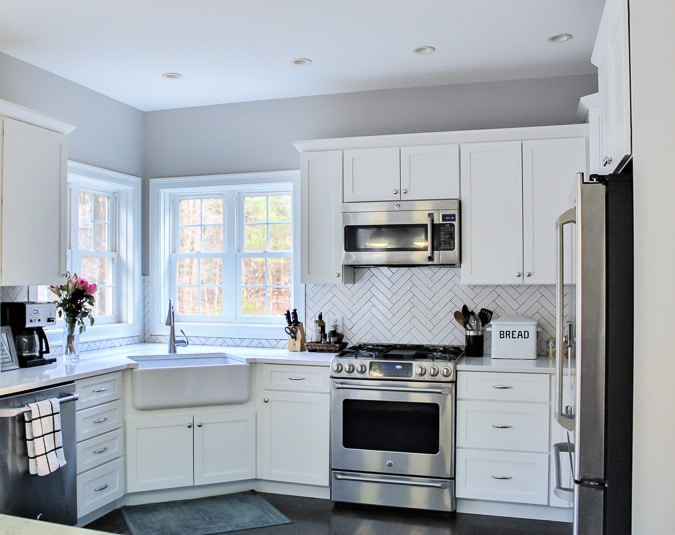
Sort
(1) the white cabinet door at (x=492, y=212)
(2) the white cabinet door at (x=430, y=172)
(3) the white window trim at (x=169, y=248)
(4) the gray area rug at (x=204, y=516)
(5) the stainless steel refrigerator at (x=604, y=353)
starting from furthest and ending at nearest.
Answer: (3) the white window trim at (x=169, y=248)
(2) the white cabinet door at (x=430, y=172)
(1) the white cabinet door at (x=492, y=212)
(4) the gray area rug at (x=204, y=516)
(5) the stainless steel refrigerator at (x=604, y=353)

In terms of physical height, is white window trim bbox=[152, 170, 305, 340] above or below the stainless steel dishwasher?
above

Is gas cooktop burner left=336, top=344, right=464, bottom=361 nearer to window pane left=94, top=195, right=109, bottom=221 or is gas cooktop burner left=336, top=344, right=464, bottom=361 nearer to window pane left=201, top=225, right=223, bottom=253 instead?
window pane left=201, top=225, right=223, bottom=253

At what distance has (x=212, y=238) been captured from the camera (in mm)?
5012

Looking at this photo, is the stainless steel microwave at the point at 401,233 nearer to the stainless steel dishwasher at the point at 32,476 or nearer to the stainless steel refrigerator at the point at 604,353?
the stainless steel dishwasher at the point at 32,476

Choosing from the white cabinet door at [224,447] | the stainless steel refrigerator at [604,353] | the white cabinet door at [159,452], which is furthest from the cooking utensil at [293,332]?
the stainless steel refrigerator at [604,353]

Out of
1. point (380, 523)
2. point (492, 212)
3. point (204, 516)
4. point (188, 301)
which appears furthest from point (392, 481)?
point (188, 301)

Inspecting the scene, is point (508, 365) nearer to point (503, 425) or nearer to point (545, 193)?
point (503, 425)

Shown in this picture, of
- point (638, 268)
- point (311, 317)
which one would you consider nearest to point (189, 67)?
point (311, 317)

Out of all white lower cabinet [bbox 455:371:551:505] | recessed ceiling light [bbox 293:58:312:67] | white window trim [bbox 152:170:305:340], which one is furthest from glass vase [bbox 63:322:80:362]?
white lower cabinet [bbox 455:371:551:505]

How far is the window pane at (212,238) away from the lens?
4992 mm

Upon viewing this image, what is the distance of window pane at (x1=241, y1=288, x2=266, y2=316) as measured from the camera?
4863 mm

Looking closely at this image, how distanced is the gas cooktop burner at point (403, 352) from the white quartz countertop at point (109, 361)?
18cm

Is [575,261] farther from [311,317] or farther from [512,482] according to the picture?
[311,317]

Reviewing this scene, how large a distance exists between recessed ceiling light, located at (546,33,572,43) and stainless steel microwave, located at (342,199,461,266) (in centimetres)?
109
